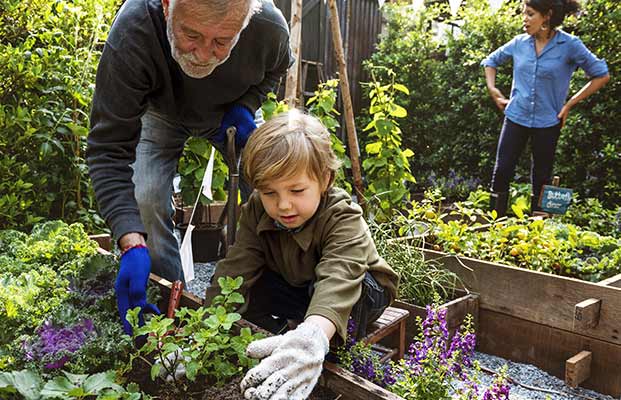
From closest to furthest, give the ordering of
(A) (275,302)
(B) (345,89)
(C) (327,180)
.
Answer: (C) (327,180), (A) (275,302), (B) (345,89)

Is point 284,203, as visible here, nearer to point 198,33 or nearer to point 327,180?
point 327,180

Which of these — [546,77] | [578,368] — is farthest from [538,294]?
[546,77]

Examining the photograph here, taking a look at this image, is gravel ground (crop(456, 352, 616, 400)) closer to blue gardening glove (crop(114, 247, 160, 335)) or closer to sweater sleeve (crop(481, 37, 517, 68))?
blue gardening glove (crop(114, 247, 160, 335))

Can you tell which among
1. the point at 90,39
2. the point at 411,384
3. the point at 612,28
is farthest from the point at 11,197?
the point at 612,28

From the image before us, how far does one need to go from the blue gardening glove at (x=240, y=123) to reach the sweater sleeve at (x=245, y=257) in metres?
0.29

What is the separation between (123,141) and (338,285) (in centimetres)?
91

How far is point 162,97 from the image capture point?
2066 mm

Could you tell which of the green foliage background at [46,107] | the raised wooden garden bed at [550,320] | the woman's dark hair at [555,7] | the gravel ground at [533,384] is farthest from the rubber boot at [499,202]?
the green foliage background at [46,107]

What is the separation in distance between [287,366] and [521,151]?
3622 millimetres

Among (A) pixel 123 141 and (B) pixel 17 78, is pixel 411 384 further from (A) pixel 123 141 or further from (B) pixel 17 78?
(B) pixel 17 78

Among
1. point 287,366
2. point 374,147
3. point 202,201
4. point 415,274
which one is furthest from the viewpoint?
point 374,147

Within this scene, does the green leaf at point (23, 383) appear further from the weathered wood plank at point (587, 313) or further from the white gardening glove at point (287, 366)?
the weathered wood plank at point (587, 313)

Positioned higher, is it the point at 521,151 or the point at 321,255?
the point at 521,151

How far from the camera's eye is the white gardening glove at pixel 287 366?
117 centimetres
